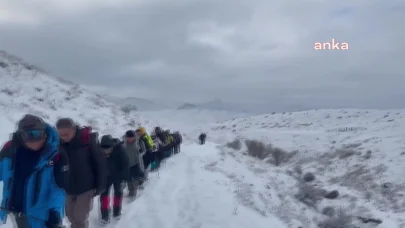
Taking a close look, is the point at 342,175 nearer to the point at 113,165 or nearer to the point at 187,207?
the point at 187,207

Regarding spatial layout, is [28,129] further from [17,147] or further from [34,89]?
[34,89]

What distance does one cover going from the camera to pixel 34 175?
14.7 ft

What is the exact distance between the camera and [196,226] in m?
10.6

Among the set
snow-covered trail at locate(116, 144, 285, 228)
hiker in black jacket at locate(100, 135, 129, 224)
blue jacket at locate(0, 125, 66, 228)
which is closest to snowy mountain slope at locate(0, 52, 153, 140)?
snow-covered trail at locate(116, 144, 285, 228)

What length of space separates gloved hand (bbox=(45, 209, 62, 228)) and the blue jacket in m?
0.02

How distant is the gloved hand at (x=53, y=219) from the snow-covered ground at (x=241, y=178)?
4.70 metres

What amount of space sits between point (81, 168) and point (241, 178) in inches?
678

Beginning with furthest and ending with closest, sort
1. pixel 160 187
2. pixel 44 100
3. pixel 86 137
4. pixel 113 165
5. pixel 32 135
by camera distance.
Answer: pixel 44 100 → pixel 160 187 → pixel 113 165 → pixel 86 137 → pixel 32 135

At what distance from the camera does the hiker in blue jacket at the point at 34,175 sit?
443 centimetres

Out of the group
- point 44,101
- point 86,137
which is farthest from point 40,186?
point 44,101

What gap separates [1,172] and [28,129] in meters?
0.70

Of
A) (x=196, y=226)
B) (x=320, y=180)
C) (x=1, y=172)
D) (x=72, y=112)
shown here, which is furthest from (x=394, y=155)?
(x=1, y=172)

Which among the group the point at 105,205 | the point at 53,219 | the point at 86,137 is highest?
the point at 86,137

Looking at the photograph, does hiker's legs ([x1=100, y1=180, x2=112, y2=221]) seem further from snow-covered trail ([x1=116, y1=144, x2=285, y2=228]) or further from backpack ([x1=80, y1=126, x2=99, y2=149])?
backpack ([x1=80, y1=126, x2=99, y2=149])
